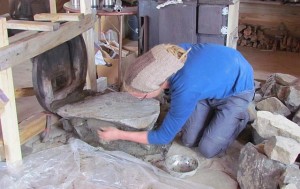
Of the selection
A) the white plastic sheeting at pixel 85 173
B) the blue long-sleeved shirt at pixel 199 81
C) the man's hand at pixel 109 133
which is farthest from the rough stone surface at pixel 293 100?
the man's hand at pixel 109 133

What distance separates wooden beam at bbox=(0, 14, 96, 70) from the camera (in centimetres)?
199

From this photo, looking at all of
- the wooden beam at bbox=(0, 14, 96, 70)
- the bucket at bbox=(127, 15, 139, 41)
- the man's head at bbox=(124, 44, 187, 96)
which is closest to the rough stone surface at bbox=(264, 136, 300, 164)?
the man's head at bbox=(124, 44, 187, 96)

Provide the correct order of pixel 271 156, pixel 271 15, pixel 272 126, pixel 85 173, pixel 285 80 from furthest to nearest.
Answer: pixel 271 15, pixel 285 80, pixel 272 126, pixel 85 173, pixel 271 156

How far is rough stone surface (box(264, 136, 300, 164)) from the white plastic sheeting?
382mm

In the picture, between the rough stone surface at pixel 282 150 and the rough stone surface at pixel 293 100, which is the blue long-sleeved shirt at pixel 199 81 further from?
the rough stone surface at pixel 293 100

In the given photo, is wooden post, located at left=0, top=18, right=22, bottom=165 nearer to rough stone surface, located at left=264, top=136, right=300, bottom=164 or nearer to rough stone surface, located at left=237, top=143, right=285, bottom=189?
rough stone surface, located at left=237, top=143, right=285, bottom=189

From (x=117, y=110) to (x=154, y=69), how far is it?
1.80ft

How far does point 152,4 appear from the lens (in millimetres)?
3125

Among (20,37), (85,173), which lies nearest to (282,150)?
(85,173)

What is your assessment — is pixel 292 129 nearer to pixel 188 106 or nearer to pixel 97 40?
pixel 188 106

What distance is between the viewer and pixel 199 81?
209cm

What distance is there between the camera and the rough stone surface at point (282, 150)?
79.4 inches

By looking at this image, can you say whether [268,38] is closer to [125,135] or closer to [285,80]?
[285,80]

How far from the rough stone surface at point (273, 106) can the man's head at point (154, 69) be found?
988 millimetres
